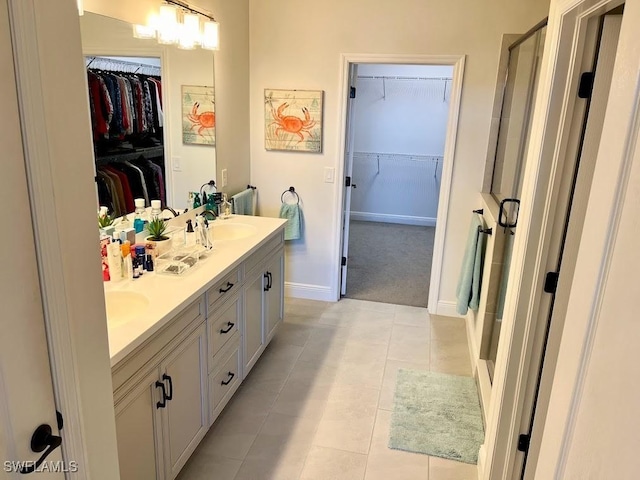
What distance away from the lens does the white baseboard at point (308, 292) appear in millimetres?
4137

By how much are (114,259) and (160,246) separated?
1.25ft


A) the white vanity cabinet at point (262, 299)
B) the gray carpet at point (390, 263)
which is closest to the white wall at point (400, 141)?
the gray carpet at point (390, 263)

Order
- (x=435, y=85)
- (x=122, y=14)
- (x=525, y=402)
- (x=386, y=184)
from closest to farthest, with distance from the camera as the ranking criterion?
(x=525, y=402) → (x=122, y=14) → (x=435, y=85) → (x=386, y=184)

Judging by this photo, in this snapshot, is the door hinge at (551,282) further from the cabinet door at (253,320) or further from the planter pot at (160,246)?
the planter pot at (160,246)

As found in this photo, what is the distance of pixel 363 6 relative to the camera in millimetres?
3445

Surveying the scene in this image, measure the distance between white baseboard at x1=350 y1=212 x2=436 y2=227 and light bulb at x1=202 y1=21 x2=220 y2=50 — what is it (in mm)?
4292

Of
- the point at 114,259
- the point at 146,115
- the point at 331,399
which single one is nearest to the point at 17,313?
the point at 114,259

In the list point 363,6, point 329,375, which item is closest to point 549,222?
point 329,375

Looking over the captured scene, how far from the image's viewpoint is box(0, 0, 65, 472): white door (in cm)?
89

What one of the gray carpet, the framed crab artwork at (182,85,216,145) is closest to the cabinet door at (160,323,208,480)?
the framed crab artwork at (182,85,216,145)

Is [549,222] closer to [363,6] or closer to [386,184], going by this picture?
[363,6]

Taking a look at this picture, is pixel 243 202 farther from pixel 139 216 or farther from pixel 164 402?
pixel 164 402

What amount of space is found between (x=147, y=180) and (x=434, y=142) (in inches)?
186

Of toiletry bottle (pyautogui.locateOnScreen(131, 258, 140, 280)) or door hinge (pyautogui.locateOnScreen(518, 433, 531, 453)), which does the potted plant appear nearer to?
toiletry bottle (pyautogui.locateOnScreen(131, 258, 140, 280))
